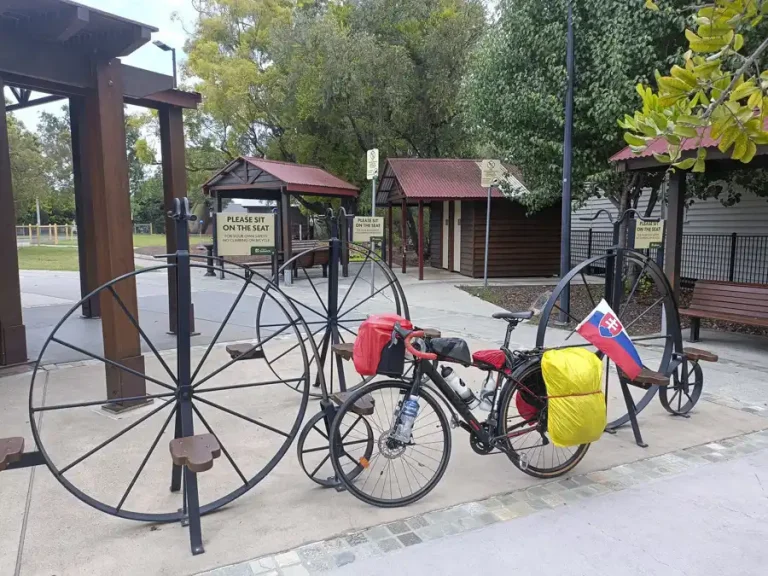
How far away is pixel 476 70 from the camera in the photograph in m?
10.5

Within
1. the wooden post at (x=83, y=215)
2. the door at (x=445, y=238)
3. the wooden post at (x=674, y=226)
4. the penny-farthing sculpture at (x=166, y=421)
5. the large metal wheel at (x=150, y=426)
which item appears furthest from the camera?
the door at (x=445, y=238)

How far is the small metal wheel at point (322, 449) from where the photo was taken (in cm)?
309

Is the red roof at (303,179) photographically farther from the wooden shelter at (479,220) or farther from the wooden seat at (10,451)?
the wooden seat at (10,451)

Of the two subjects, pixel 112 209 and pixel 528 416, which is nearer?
pixel 528 416

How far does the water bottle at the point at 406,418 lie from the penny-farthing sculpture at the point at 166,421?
486 millimetres

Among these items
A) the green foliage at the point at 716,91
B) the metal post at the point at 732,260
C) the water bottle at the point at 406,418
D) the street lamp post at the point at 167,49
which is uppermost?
the street lamp post at the point at 167,49

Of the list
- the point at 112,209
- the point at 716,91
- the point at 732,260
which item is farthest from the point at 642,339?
the point at 732,260

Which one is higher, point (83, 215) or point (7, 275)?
point (83, 215)

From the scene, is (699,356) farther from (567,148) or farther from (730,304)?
(567,148)

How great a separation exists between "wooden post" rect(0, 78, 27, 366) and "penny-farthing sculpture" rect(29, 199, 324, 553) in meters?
0.32

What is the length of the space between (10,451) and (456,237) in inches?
525

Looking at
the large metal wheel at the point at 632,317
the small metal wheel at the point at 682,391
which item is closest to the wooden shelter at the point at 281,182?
the large metal wheel at the point at 632,317

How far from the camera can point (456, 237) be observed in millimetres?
15125

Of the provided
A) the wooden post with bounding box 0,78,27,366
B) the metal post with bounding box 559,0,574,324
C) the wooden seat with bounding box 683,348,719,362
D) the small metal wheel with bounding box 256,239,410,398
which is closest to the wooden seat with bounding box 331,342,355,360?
the small metal wheel with bounding box 256,239,410,398
